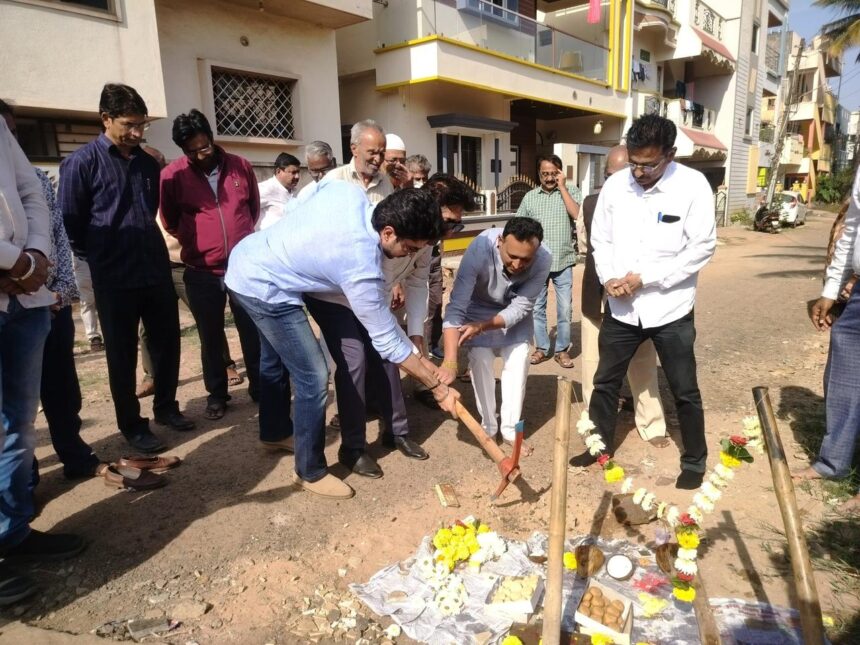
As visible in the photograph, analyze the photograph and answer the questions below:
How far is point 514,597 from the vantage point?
2258 millimetres

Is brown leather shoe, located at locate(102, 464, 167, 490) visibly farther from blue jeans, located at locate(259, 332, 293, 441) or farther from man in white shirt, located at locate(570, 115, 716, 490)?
man in white shirt, located at locate(570, 115, 716, 490)

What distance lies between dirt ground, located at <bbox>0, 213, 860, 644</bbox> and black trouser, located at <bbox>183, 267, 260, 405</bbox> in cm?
29

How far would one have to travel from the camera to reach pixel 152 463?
3.20m

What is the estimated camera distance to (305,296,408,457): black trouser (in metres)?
2.98

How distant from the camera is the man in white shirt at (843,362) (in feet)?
9.48

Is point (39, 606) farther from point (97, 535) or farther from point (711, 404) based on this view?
point (711, 404)

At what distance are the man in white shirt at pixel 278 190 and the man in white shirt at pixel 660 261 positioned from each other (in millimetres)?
2998

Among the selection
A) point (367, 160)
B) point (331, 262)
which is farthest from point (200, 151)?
point (331, 262)

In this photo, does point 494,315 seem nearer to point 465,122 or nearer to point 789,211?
point 465,122

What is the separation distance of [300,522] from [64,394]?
139cm

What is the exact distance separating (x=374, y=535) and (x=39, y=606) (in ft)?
4.52

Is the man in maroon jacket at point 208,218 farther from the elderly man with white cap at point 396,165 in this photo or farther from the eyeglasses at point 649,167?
the eyeglasses at point 649,167

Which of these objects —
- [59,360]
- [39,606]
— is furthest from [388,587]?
[59,360]

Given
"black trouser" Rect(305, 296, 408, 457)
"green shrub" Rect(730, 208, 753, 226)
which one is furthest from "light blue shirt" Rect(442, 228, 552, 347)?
"green shrub" Rect(730, 208, 753, 226)
